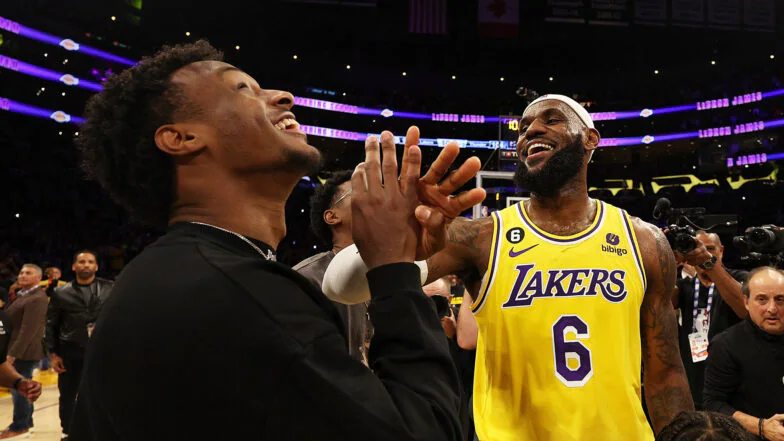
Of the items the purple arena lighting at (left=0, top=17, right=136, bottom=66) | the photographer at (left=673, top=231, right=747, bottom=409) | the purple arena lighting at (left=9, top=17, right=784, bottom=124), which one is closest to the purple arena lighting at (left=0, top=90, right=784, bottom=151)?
the purple arena lighting at (left=9, top=17, right=784, bottom=124)

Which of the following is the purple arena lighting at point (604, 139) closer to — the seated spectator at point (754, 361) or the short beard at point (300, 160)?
the seated spectator at point (754, 361)

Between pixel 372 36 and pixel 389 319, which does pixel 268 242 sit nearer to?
pixel 389 319

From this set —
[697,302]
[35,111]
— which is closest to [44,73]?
[35,111]

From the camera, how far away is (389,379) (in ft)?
3.44

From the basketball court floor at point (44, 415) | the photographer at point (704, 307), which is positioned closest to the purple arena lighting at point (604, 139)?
the basketball court floor at point (44, 415)

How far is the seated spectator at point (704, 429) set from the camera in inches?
67.1

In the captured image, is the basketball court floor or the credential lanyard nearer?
the credential lanyard

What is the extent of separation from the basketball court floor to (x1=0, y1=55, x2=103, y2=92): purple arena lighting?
36.6ft

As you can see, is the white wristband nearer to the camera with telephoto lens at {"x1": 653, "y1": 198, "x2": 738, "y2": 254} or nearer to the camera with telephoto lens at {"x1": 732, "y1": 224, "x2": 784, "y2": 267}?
the camera with telephoto lens at {"x1": 653, "y1": 198, "x2": 738, "y2": 254}

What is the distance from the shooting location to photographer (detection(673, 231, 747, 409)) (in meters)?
4.46

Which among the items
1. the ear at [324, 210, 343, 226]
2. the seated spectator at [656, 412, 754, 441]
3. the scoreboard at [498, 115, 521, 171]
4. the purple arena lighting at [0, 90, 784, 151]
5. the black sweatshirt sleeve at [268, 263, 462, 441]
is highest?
the purple arena lighting at [0, 90, 784, 151]

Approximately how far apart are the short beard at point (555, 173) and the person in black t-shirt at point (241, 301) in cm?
145

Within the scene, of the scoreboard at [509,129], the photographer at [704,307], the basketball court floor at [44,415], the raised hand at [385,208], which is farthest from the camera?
the basketball court floor at [44,415]

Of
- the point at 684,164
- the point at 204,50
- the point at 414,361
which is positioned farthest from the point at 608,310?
the point at 684,164
